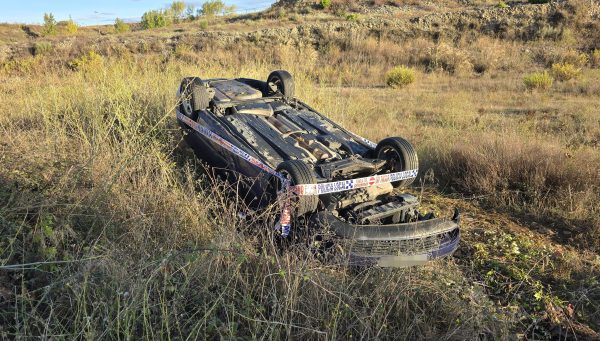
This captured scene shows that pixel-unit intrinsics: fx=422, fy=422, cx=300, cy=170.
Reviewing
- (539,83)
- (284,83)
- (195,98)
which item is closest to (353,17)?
(539,83)

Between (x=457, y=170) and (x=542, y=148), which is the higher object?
(x=542, y=148)

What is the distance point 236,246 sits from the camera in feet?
10.4

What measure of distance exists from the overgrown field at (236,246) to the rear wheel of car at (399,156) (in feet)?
0.90

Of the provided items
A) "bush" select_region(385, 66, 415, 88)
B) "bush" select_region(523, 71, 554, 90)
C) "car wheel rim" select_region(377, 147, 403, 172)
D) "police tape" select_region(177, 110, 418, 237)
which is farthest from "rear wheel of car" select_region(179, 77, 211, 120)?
"bush" select_region(523, 71, 554, 90)

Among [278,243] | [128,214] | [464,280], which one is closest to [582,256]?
[464,280]

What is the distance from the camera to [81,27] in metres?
47.8

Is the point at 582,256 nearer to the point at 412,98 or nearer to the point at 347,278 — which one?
the point at 347,278

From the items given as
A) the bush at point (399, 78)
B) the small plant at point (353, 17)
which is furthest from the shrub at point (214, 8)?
the bush at point (399, 78)

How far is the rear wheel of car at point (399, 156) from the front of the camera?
4.57 metres

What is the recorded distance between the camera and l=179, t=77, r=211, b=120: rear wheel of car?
5.55 meters

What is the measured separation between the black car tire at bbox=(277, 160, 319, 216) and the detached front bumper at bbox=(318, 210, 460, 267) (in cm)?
15

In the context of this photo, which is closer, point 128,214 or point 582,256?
point 128,214

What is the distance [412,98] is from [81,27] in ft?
153

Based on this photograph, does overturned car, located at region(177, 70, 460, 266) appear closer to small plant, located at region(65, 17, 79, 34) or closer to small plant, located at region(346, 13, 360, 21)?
small plant, located at region(346, 13, 360, 21)
